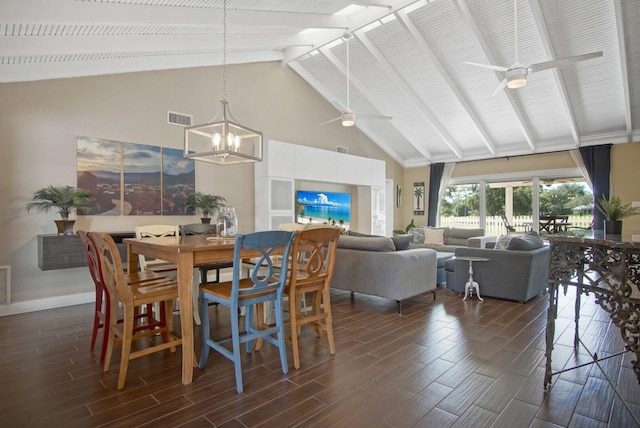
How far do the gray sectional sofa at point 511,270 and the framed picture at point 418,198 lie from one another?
17.2ft

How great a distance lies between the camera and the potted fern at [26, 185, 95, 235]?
13.0 feet

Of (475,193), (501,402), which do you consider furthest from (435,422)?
(475,193)

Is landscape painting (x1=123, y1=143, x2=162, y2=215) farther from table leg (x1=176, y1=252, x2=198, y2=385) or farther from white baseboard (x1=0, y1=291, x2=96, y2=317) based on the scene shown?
table leg (x1=176, y1=252, x2=198, y2=385)

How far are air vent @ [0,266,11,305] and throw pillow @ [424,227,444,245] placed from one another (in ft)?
23.8

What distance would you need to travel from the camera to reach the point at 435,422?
5.86 ft

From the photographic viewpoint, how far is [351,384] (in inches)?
86.0

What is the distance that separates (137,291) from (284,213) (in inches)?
166

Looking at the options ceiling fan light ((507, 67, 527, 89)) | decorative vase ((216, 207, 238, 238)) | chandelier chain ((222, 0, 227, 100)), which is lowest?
decorative vase ((216, 207, 238, 238))

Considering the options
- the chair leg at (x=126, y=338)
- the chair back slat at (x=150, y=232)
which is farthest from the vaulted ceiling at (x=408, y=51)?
the chair leg at (x=126, y=338)

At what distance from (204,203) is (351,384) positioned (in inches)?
158

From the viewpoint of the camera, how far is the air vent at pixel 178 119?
17.2ft

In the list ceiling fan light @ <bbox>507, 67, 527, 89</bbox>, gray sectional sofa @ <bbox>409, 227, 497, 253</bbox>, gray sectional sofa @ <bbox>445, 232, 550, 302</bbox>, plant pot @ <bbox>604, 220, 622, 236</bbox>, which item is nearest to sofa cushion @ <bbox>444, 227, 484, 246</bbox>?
gray sectional sofa @ <bbox>409, 227, 497, 253</bbox>

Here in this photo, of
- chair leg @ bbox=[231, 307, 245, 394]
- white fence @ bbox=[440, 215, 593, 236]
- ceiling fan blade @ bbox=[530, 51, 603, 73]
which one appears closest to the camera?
chair leg @ bbox=[231, 307, 245, 394]

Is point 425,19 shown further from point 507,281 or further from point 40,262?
point 40,262
